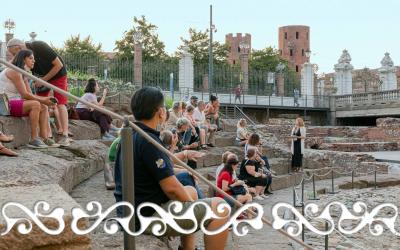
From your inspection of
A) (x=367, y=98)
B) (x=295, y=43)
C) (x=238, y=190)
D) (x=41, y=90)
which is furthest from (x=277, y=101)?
(x=295, y=43)

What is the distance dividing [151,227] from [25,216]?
3.07 feet

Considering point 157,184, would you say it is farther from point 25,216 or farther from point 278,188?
point 278,188

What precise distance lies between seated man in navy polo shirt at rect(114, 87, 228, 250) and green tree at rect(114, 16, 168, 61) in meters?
40.8

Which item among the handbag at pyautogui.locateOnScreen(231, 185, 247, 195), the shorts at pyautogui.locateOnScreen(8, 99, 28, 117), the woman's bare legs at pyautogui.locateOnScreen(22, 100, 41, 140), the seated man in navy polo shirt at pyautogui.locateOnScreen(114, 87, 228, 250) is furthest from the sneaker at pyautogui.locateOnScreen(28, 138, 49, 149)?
the seated man in navy polo shirt at pyautogui.locateOnScreen(114, 87, 228, 250)

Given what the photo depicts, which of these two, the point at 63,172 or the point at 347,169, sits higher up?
the point at 63,172

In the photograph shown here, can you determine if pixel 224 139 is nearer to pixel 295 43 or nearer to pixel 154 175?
Result: pixel 154 175

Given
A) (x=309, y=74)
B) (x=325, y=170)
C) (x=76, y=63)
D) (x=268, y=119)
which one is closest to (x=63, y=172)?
(x=325, y=170)

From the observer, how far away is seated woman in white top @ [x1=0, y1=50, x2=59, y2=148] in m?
5.65

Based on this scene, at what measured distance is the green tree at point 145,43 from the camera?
144 ft

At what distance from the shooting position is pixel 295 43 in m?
80.8

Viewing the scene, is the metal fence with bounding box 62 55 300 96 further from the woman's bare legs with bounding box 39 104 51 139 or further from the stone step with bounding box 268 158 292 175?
the woman's bare legs with bounding box 39 104 51 139

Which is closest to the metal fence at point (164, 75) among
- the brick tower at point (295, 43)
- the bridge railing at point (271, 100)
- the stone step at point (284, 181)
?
the bridge railing at point (271, 100)

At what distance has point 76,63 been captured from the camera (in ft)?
88.4

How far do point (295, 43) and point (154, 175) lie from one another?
263 ft
